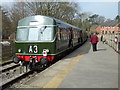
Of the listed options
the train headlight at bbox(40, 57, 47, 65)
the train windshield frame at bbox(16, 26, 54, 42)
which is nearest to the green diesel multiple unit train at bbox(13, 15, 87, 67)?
the train windshield frame at bbox(16, 26, 54, 42)

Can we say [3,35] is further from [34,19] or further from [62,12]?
[34,19]

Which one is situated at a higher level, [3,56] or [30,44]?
[30,44]

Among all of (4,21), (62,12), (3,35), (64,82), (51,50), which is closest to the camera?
(64,82)

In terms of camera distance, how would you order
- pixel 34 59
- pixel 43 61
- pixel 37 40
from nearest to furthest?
pixel 43 61 < pixel 34 59 < pixel 37 40

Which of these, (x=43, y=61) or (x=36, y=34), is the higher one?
(x=36, y=34)

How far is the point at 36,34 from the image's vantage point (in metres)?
10.8

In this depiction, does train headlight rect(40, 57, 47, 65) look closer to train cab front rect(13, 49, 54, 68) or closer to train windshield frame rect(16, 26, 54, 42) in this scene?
train cab front rect(13, 49, 54, 68)

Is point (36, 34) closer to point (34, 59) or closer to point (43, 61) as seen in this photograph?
point (34, 59)

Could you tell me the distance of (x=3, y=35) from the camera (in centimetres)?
5378

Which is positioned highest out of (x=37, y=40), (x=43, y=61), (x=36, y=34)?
(x=36, y=34)

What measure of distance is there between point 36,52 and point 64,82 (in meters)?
4.78

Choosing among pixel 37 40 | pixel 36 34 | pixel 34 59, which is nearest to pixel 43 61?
pixel 34 59

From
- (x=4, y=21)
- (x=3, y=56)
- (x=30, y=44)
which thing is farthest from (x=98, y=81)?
(x=4, y=21)

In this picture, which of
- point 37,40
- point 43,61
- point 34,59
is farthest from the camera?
point 37,40
